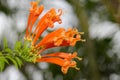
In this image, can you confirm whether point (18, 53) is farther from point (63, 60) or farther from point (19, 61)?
point (63, 60)

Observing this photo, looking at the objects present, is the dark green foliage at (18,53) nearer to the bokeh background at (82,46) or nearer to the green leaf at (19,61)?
the green leaf at (19,61)

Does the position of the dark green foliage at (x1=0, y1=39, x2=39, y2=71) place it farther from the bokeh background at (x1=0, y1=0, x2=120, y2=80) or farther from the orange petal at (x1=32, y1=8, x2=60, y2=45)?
the bokeh background at (x1=0, y1=0, x2=120, y2=80)

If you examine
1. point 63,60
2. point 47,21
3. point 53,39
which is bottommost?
point 63,60

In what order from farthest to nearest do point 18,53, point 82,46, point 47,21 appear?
point 82,46
point 47,21
point 18,53

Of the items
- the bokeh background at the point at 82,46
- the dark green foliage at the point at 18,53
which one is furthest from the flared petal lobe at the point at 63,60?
the bokeh background at the point at 82,46

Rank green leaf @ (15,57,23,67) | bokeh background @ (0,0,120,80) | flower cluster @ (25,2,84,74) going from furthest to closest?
1. bokeh background @ (0,0,120,80)
2. flower cluster @ (25,2,84,74)
3. green leaf @ (15,57,23,67)

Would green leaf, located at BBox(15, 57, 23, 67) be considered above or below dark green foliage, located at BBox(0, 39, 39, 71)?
below

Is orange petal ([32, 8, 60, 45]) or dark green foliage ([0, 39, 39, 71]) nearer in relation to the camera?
dark green foliage ([0, 39, 39, 71])

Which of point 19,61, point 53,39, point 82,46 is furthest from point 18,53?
point 82,46

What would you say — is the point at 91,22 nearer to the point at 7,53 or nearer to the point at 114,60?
the point at 114,60

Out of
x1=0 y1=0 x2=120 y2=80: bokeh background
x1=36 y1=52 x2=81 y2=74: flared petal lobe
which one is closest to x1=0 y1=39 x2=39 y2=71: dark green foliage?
x1=36 y1=52 x2=81 y2=74: flared petal lobe

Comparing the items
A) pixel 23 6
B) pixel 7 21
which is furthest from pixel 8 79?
pixel 23 6
